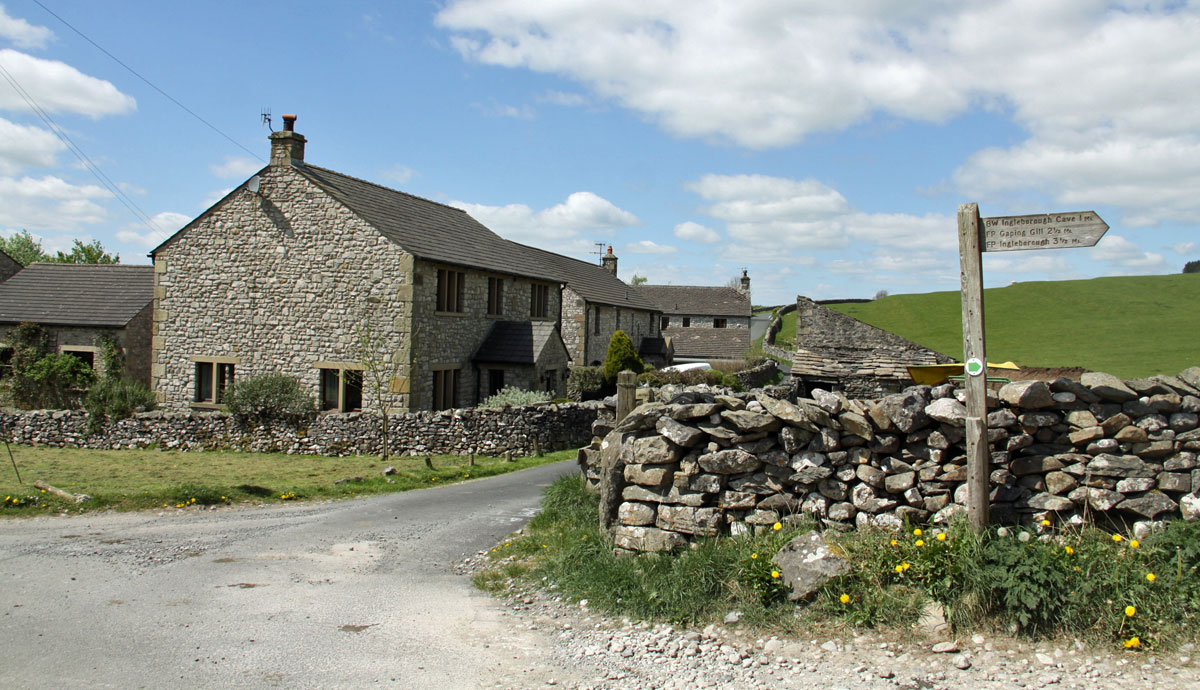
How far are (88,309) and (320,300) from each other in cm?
1380

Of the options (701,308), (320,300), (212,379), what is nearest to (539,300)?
(320,300)

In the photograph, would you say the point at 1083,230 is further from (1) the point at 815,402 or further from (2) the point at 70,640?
(2) the point at 70,640

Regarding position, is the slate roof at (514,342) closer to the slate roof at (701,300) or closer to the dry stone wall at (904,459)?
the dry stone wall at (904,459)

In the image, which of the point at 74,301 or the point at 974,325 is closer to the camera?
the point at 974,325

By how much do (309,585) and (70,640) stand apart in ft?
6.91

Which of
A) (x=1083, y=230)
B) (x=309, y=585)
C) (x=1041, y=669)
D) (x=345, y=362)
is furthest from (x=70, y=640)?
(x=345, y=362)

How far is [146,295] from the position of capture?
1223 inches

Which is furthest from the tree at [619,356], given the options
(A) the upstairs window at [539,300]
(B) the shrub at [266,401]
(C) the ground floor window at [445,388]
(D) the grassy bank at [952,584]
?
(D) the grassy bank at [952,584]

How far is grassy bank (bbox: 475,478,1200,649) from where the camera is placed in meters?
5.24

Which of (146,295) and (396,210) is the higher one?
(396,210)

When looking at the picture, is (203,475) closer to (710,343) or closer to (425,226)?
(425,226)

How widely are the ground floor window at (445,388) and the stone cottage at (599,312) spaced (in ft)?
27.1

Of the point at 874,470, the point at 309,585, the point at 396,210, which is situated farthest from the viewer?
the point at 396,210

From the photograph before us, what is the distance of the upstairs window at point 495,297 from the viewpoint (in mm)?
27344
